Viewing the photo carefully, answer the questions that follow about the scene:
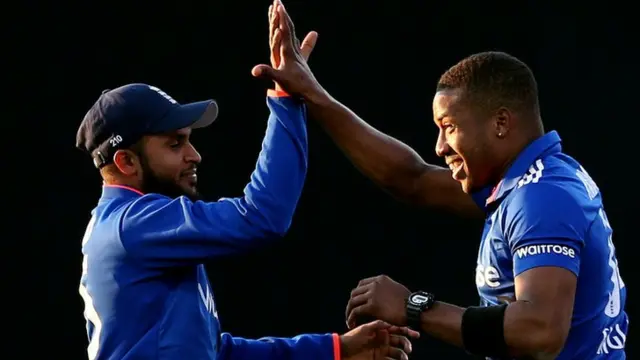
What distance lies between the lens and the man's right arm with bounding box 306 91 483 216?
143 inches

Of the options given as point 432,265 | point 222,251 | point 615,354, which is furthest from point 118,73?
point 615,354

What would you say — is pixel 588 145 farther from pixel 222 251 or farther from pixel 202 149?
pixel 222 251

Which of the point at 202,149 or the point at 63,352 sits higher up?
the point at 202,149

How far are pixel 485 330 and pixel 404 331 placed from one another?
0.37 metres

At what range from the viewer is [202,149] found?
16.9ft

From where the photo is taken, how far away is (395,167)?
12.2ft

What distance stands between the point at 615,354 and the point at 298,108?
94cm

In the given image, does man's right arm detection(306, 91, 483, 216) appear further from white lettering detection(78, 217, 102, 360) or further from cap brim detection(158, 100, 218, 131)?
white lettering detection(78, 217, 102, 360)

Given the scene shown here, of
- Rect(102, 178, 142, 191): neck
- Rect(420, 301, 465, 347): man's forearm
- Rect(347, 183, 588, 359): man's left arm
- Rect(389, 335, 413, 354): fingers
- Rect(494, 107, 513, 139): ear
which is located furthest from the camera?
Rect(389, 335, 413, 354): fingers

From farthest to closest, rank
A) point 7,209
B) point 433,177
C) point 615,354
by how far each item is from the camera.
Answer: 1. point 7,209
2. point 433,177
3. point 615,354

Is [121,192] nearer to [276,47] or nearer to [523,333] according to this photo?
[276,47]

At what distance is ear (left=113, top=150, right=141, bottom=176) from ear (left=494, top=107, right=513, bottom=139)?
851mm

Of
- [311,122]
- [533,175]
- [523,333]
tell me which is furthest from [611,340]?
[311,122]

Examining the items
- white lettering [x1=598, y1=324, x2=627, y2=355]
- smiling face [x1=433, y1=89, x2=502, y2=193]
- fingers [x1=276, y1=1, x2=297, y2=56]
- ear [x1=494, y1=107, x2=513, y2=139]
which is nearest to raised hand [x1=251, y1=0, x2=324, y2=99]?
fingers [x1=276, y1=1, x2=297, y2=56]
